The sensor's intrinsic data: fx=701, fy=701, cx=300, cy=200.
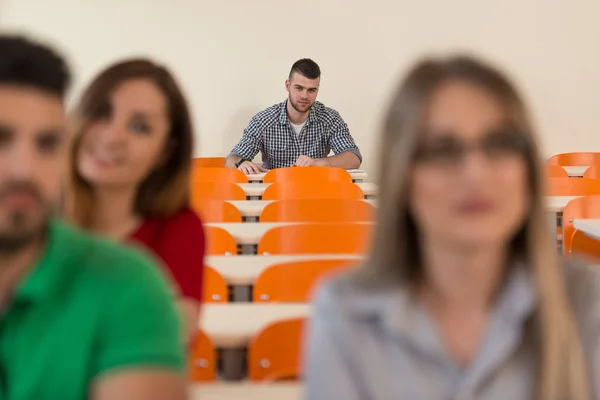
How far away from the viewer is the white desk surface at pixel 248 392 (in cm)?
148

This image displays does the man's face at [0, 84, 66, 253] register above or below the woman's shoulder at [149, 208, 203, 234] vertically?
above

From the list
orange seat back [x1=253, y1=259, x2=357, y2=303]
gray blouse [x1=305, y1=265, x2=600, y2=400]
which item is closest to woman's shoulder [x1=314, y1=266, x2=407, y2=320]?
gray blouse [x1=305, y1=265, x2=600, y2=400]

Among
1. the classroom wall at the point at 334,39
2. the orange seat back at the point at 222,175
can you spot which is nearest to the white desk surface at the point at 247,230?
the orange seat back at the point at 222,175

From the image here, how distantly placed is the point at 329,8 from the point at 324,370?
593 cm

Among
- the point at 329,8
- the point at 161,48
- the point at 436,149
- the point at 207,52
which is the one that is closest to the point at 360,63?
the point at 329,8

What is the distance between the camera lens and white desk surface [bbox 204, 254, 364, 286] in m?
2.36

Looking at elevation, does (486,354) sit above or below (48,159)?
below

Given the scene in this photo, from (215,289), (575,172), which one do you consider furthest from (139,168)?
(575,172)

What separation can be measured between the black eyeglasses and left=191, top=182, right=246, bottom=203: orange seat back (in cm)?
298

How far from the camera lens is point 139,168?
1.61 m

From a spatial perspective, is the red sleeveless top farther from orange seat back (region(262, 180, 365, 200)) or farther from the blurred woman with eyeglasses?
orange seat back (region(262, 180, 365, 200))

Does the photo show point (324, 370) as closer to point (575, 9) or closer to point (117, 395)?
point (117, 395)

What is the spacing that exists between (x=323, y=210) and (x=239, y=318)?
1268 mm

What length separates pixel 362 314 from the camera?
1.10 metres
